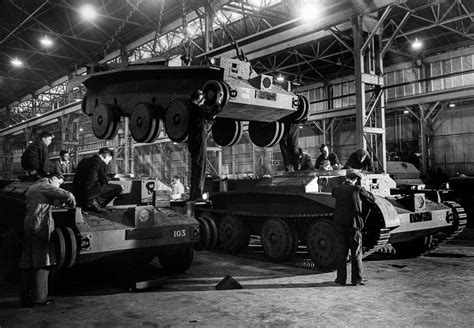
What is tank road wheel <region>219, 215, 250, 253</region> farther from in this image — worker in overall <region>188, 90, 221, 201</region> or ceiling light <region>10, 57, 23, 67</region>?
ceiling light <region>10, 57, 23, 67</region>

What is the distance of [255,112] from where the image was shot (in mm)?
8453

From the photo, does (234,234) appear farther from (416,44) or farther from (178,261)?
(416,44)

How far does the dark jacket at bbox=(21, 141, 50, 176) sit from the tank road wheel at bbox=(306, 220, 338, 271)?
4938 millimetres

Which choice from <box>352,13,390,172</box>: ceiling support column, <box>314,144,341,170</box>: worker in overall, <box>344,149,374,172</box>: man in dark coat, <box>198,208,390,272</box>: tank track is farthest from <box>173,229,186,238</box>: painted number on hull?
<box>352,13,390,172</box>: ceiling support column

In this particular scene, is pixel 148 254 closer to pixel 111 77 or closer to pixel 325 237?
pixel 325 237

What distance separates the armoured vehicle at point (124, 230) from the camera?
585 cm

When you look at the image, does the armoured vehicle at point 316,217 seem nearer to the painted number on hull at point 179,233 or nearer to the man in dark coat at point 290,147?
the man in dark coat at point 290,147

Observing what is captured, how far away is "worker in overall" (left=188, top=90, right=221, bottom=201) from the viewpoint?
731 centimetres

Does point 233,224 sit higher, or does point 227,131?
point 227,131

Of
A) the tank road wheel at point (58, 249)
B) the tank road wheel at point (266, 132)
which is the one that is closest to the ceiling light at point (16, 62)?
the tank road wheel at point (266, 132)

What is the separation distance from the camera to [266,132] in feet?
31.8

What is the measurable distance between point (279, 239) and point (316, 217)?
3.41 ft

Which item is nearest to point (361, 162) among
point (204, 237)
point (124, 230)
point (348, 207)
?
point (348, 207)

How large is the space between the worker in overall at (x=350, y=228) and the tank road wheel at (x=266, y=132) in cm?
300
